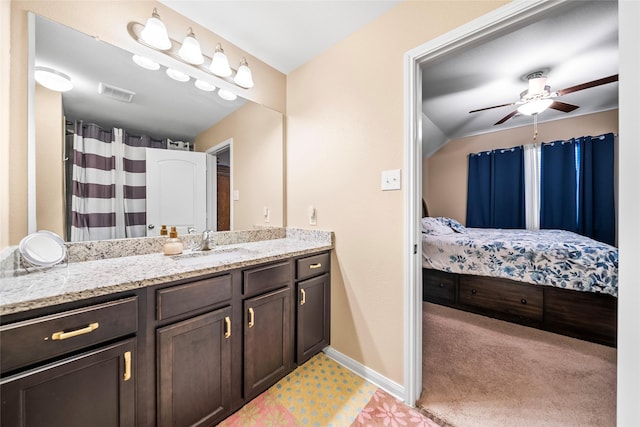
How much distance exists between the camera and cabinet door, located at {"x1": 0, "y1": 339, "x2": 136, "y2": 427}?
70 centimetres

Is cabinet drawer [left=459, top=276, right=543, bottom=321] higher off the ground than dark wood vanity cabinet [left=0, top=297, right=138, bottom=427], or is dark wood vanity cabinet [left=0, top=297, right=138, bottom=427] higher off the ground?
dark wood vanity cabinet [left=0, top=297, right=138, bottom=427]

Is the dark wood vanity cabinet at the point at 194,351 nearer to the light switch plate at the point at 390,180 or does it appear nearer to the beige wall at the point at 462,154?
the light switch plate at the point at 390,180

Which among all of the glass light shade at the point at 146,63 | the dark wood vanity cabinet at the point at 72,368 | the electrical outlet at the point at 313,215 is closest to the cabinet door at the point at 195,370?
the dark wood vanity cabinet at the point at 72,368

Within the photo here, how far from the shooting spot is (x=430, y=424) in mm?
1252

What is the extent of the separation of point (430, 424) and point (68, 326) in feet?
5.46

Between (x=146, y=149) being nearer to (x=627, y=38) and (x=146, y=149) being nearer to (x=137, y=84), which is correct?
(x=137, y=84)

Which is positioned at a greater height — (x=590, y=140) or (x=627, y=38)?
(x=590, y=140)

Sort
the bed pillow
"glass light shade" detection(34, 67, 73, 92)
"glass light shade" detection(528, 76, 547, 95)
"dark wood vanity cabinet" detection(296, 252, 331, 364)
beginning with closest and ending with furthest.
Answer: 1. "glass light shade" detection(34, 67, 73, 92)
2. "dark wood vanity cabinet" detection(296, 252, 331, 364)
3. "glass light shade" detection(528, 76, 547, 95)
4. the bed pillow

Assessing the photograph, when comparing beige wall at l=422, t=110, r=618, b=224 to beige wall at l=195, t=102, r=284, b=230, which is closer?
beige wall at l=195, t=102, r=284, b=230

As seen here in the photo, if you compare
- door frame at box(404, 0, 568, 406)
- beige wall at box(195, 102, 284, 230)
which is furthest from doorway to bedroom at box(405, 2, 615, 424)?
beige wall at box(195, 102, 284, 230)

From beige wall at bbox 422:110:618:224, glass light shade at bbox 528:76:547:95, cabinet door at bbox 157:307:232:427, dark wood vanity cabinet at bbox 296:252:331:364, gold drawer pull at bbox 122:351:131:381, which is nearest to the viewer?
gold drawer pull at bbox 122:351:131:381

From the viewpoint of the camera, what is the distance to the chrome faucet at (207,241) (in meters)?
1.59

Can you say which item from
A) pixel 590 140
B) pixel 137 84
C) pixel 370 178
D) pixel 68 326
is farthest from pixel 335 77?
pixel 590 140

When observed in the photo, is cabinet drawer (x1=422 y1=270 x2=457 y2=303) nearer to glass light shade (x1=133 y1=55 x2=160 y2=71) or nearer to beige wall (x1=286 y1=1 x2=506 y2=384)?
beige wall (x1=286 y1=1 x2=506 y2=384)
